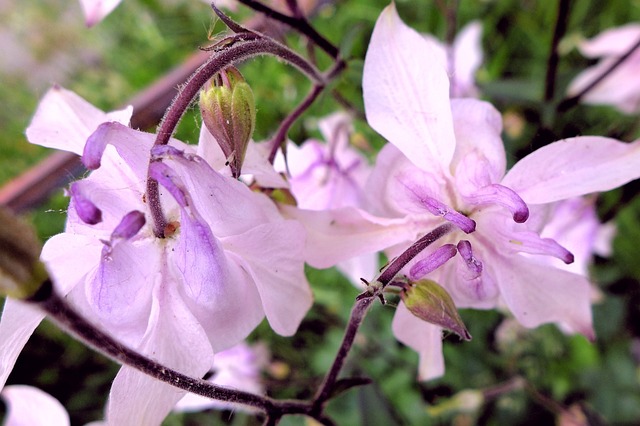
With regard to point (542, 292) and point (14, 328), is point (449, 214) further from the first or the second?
point (14, 328)

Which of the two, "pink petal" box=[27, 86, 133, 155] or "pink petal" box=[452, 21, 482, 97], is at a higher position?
"pink petal" box=[27, 86, 133, 155]

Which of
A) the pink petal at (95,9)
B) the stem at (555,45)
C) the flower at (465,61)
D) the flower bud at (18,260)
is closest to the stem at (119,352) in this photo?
the flower bud at (18,260)

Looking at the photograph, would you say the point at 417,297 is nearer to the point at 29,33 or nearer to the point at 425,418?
the point at 425,418

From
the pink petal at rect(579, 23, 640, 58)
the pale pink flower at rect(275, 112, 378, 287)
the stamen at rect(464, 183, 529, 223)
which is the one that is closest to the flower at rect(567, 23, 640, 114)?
the pink petal at rect(579, 23, 640, 58)

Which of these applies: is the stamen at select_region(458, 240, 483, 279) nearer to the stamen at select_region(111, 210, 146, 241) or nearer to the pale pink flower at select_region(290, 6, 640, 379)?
the pale pink flower at select_region(290, 6, 640, 379)

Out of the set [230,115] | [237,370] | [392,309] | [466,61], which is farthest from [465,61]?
[230,115]

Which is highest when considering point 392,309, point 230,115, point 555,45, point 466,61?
point 230,115

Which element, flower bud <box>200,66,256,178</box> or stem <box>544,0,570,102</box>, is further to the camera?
stem <box>544,0,570,102</box>
